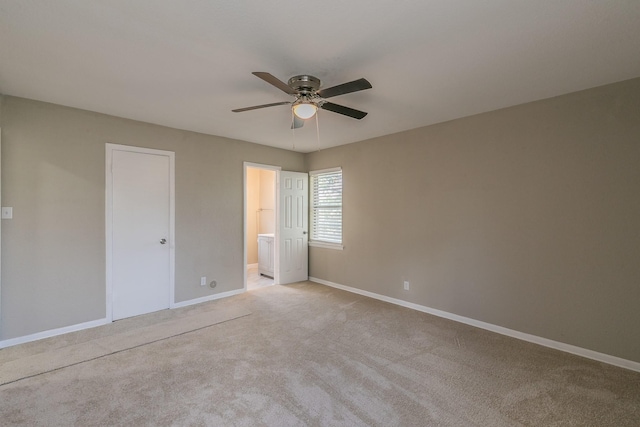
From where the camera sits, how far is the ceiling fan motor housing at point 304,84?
2.33 meters

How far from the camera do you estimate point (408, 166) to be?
4082 millimetres

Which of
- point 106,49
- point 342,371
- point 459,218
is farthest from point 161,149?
point 459,218

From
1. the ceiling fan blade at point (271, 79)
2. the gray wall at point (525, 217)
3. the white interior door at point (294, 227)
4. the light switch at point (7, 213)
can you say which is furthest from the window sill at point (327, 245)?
the light switch at point (7, 213)

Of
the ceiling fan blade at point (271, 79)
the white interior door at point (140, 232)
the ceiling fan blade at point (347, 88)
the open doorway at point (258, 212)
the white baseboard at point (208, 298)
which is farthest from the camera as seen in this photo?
the open doorway at point (258, 212)

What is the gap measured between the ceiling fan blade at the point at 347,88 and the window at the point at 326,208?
112 inches

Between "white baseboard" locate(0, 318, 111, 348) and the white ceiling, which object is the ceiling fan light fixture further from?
"white baseboard" locate(0, 318, 111, 348)

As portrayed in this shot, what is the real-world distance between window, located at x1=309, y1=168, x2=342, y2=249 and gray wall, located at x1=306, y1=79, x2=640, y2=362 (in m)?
0.80

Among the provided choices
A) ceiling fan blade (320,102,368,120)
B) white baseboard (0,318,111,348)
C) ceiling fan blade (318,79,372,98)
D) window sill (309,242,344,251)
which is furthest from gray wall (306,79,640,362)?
white baseboard (0,318,111,348)

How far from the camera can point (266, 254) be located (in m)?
5.91

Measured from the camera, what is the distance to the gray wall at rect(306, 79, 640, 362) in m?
2.57

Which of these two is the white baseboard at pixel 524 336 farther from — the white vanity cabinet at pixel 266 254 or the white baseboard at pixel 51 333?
the white baseboard at pixel 51 333

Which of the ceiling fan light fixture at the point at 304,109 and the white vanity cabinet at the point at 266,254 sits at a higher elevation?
the ceiling fan light fixture at the point at 304,109

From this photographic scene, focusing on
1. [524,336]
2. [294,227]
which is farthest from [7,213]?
[524,336]

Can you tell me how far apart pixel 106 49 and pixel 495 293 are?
14.2ft
